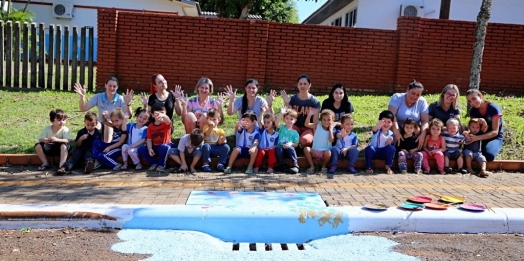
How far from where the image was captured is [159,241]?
441 cm

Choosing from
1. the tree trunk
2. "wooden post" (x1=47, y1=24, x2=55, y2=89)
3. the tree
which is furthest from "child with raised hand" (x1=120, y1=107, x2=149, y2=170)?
the tree

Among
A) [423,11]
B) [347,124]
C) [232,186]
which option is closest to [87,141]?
[232,186]

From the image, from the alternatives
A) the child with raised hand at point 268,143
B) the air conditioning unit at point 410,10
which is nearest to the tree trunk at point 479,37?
the child with raised hand at point 268,143

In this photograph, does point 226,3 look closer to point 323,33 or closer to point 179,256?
point 323,33

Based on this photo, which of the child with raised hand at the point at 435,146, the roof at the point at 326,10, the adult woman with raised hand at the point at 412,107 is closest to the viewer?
the child with raised hand at the point at 435,146

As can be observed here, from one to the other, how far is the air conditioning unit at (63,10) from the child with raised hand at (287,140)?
67.2 feet

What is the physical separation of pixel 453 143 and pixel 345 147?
1680 millimetres

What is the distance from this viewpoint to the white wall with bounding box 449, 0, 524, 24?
58.4ft

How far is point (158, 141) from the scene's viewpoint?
735 cm

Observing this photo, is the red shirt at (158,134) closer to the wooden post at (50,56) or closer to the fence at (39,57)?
the fence at (39,57)

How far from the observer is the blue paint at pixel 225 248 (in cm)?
414

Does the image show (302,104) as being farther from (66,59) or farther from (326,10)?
(326,10)

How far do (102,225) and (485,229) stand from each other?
368 cm

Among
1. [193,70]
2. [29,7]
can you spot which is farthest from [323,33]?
[29,7]
